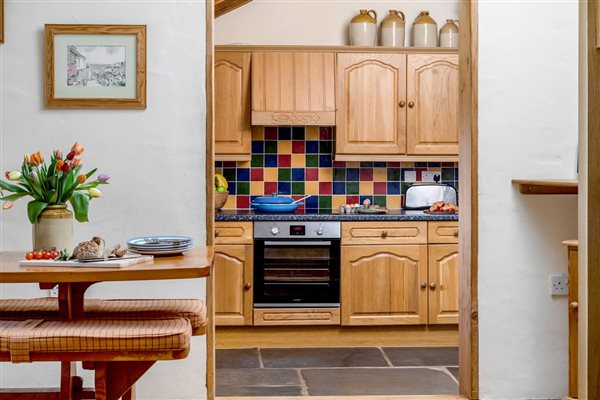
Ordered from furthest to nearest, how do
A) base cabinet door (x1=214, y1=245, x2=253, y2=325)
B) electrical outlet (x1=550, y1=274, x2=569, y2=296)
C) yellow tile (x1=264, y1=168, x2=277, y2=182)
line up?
1. yellow tile (x1=264, y1=168, x2=277, y2=182)
2. base cabinet door (x1=214, y1=245, x2=253, y2=325)
3. electrical outlet (x1=550, y1=274, x2=569, y2=296)

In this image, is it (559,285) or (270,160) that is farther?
(270,160)

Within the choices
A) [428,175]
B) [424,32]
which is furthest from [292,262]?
[424,32]

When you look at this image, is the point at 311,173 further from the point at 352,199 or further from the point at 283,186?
the point at 352,199

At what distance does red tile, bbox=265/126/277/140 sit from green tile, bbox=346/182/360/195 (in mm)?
633

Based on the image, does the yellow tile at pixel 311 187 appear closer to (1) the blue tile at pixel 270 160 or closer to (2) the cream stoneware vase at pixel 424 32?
(1) the blue tile at pixel 270 160

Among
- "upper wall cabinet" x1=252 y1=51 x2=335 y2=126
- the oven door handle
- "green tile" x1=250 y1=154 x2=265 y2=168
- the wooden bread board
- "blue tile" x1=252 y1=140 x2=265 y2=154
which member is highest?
"upper wall cabinet" x1=252 y1=51 x2=335 y2=126

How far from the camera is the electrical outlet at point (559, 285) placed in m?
3.70

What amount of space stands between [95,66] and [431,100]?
286 centimetres

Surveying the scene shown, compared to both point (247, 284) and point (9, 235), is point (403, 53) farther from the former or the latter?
point (9, 235)

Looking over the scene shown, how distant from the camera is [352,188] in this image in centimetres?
611

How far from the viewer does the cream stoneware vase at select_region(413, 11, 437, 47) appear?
589cm

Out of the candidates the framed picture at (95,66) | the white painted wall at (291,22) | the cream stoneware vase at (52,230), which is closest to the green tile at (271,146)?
the white painted wall at (291,22)

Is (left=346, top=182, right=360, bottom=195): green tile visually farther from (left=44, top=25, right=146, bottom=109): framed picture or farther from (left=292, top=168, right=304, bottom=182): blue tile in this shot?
(left=44, top=25, right=146, bottom=109): framed picture

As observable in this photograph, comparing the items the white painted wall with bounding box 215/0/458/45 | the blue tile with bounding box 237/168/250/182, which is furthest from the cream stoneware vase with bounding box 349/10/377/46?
the blue tile with bounding box 237/168/250/182
